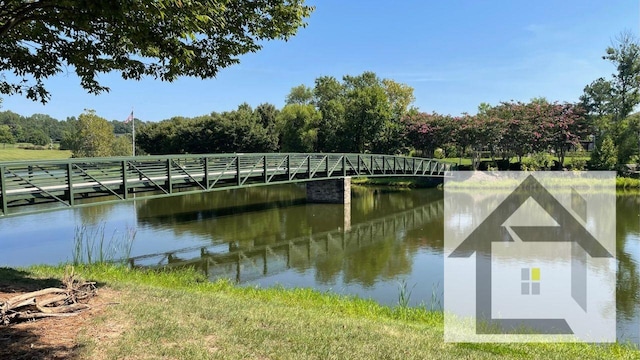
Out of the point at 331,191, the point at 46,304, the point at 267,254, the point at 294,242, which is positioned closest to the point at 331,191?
the point at 331,191

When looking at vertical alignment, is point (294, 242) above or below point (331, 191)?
below

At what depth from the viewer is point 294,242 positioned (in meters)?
16.2

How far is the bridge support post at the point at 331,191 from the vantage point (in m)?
25.2

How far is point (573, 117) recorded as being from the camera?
3678 cm

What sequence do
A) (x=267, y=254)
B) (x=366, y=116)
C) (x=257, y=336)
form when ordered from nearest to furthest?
1. (x=257, y=336)
2. (x=267, y=254)
3. (x=366, y=116)

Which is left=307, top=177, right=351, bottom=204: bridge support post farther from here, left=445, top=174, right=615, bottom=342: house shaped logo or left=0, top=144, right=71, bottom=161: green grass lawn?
left=0, top=144, right=71, bottom=161: green grass lawn

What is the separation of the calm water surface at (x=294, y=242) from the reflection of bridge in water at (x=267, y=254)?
0.03 metres

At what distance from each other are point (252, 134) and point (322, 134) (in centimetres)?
860

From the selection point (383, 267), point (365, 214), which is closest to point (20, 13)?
point (383, 267)

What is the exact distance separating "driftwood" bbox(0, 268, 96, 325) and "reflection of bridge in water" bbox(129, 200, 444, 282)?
5.73 metres

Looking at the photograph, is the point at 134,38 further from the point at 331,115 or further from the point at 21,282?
the point at 331,115

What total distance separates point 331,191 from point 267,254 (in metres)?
11.8

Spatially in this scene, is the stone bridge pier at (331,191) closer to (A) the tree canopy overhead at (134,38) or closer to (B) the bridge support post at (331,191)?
(B) the bridge support post at (331,191)

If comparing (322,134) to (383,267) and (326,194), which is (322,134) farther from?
(383,267)
